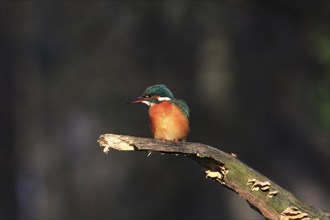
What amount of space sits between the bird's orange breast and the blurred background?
5.93 metres

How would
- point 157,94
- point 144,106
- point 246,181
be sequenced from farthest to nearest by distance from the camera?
point 144,106, point 157,94, point 246,181

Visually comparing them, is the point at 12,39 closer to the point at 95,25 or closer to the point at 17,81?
the point at 17,81

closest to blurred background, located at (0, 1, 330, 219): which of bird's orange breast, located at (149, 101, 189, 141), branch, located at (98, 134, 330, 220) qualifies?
bird's orange breast, located at (149, 101, 189, 141)

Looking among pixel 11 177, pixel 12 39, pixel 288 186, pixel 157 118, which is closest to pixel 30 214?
pixel 11 177

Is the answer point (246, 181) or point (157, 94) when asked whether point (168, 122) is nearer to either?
point (157, 94)

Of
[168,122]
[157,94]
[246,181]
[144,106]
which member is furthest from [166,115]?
[144,106]

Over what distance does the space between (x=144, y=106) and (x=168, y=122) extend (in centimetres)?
903

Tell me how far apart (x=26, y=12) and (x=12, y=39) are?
1.99 ft

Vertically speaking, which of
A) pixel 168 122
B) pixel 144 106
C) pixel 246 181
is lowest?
pixel 144 106

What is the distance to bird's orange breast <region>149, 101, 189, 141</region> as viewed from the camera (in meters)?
4.72

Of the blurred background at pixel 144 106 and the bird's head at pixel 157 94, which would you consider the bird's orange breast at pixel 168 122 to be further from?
the blurred background at pixel 144 106

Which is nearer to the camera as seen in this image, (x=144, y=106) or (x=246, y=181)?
(x=246, y=181)

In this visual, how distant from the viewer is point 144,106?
Result: 1377 cm

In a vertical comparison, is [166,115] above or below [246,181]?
above
